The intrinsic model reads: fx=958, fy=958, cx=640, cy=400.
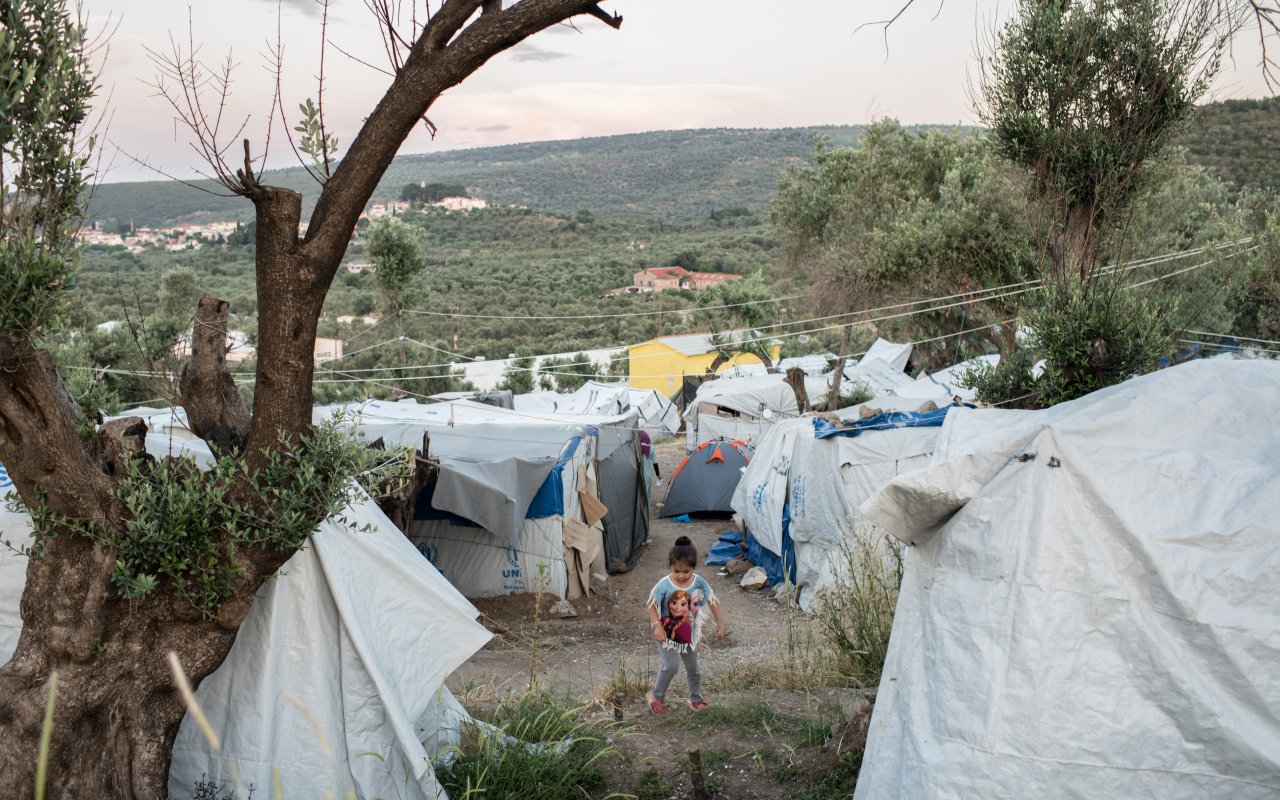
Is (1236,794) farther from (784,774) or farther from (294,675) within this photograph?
(294,675)

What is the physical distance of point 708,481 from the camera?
18906 mm

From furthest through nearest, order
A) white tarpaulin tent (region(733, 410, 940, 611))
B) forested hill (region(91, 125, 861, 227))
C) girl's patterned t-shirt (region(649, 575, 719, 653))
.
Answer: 1. forested hill (region(91, 125, 861, 227))
2. white tarpaulin tent (region(733, 410, 940, 611))
3. girl's patterned t-shirt (region(649, 575, 719, 653))

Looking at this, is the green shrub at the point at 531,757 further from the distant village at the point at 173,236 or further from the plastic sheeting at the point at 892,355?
the distant village at the point at 173,236

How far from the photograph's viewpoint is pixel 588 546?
41.2ft

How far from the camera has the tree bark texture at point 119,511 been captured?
12.5 feet

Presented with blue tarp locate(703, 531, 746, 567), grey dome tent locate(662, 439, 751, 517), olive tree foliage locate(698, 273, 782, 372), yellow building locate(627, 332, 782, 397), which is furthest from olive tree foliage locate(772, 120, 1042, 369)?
yellow building locate(627, 332, 782, 397)

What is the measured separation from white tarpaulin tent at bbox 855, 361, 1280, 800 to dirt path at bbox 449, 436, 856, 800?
1.24m

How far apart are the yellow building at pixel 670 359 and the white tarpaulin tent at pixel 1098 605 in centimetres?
3263

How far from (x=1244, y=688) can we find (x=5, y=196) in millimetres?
4734

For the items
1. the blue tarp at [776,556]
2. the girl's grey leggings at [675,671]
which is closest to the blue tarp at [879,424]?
the blue tarp at [776,556]

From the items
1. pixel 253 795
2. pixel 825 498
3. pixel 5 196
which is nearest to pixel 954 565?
pixel 253 795

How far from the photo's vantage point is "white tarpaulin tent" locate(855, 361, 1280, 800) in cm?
334

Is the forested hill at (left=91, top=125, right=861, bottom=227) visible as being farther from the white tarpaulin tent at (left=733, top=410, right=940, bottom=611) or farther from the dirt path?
the dirt path

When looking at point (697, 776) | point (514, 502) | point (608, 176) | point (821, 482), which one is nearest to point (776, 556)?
point (821, 482)
